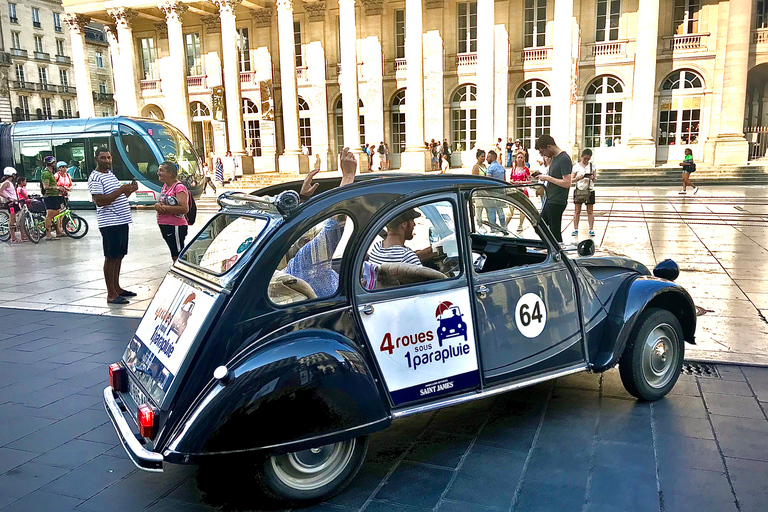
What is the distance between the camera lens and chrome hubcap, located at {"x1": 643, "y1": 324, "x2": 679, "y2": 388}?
432cm

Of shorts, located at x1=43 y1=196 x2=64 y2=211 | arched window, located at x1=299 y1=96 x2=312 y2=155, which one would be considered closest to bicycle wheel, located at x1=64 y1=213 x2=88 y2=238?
shorts, located at x1=43 y1=196 x2=64 y2=211

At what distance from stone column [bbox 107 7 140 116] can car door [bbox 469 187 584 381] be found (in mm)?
36904

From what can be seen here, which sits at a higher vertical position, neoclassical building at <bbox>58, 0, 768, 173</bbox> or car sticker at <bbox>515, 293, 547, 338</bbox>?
neoclassical building at <bbox>58, 0, 768, 173</bbox>

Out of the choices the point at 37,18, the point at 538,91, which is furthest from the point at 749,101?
the point at 37,18

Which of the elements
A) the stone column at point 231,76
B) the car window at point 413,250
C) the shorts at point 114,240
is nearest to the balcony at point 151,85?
the stone column at point 231,76

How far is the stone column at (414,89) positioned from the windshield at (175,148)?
1182 cm

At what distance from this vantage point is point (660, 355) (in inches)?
173

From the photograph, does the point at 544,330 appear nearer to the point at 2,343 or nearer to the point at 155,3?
the point at 2,343

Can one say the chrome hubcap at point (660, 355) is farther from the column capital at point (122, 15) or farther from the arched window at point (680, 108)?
the column capital at point (122, 15)

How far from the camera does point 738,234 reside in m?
12.0

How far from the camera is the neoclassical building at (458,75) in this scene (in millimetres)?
28703

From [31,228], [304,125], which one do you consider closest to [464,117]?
[304,125]

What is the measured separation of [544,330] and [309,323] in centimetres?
162

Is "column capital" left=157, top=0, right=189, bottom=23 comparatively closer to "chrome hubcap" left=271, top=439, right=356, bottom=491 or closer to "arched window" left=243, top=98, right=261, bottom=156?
"arched window" left=243, top=98, right=261, bottom=156
